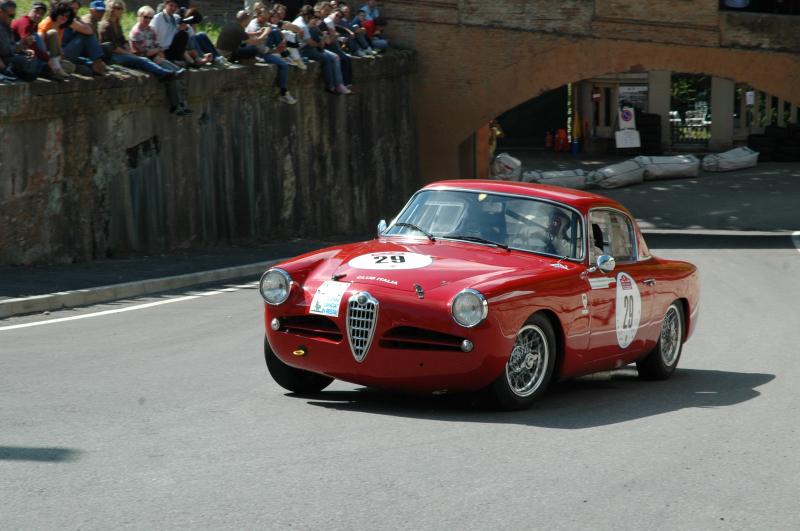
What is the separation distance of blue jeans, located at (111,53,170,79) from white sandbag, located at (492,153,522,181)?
24.3m

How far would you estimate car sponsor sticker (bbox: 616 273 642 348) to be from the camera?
10453 mm

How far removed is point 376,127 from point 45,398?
78.9ft

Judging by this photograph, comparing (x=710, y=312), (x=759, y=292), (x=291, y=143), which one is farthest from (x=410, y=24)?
(x=710, y=312)

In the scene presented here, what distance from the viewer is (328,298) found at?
917 cm

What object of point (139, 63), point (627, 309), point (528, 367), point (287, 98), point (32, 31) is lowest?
point (528, 367)

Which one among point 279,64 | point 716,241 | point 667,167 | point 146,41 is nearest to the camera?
point 146,41

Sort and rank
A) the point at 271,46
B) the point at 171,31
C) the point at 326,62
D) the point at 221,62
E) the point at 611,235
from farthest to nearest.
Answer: the point at 326,62 < the point at 271,46 < the point at 221,62 < the point at 171,31 < the point at 611,235

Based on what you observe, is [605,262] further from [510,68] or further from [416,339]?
[510,68]

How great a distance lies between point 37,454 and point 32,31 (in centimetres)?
1265

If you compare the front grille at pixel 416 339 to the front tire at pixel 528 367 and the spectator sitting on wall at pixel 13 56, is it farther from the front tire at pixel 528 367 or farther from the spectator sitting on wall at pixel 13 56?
the spectator sitting on wall at pixel 13 56

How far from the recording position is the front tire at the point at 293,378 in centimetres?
982

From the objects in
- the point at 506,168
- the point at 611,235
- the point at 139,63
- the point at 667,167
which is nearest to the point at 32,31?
the point at 139,63

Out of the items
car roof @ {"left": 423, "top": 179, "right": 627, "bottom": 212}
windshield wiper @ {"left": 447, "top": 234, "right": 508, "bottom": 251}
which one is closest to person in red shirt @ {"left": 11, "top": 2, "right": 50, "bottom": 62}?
car roof @ {"left": 423, "top": 179, "right": 627, "bottom": 212}

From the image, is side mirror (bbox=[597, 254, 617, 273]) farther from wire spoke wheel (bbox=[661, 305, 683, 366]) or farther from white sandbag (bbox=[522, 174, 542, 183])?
white sandbag (bbox=[522, 174, 542, 183])
